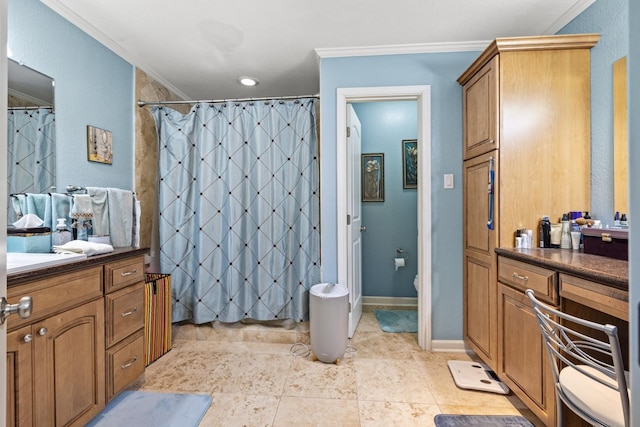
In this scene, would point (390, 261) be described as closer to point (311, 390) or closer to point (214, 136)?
point (311, 390)

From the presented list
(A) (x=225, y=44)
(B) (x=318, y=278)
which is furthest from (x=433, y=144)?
(A) (x=225, y=44)

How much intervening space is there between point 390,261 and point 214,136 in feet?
7.21

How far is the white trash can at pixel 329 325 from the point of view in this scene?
2.03 metres

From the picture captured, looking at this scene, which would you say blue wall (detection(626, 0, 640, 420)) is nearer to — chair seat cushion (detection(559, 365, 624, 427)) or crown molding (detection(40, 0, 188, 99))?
chair seat cushion (detection(559, 365, 624, 427))

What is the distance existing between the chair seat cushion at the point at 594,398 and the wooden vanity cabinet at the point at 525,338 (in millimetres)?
313

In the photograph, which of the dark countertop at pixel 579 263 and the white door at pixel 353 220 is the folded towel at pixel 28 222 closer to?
the white door at pixel 353 220

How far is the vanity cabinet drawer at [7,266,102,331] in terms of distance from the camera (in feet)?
3.61

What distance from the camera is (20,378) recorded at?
109 cm

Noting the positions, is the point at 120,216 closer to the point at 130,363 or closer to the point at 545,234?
the point at 130,363

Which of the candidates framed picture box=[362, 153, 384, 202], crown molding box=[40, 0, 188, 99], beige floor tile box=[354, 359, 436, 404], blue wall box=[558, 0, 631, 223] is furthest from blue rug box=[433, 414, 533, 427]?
crown molding box=[40, 0, 188, 99]

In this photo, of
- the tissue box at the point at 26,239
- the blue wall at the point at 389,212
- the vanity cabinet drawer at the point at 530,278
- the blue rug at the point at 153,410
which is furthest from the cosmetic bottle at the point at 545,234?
the tissue box at the point at 26,239

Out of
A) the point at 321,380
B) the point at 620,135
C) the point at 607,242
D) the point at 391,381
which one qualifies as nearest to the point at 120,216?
the point at 321,380

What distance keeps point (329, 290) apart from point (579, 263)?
4.64ft

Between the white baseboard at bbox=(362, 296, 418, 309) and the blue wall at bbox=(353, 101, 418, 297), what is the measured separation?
45mm
